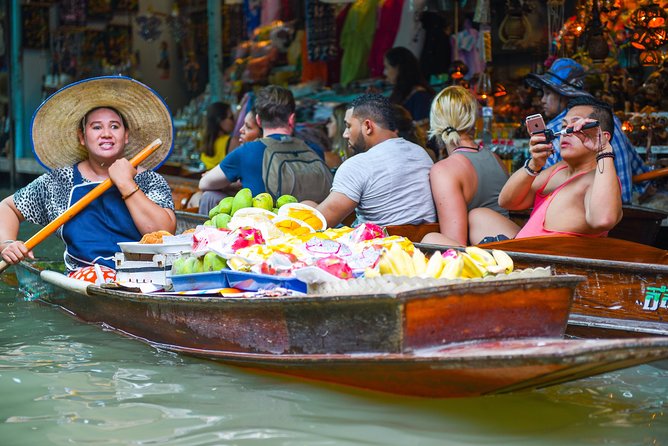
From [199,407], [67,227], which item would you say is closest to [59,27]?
[67,227]

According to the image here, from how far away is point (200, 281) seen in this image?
4.18 meters

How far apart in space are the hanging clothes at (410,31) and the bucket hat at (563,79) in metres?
A: 3.27

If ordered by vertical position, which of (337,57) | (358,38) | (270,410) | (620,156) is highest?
(358,38)

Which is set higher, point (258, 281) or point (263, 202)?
point (263, 202)

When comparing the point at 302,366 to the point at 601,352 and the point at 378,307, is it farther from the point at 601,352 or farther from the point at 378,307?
the point at 601,352

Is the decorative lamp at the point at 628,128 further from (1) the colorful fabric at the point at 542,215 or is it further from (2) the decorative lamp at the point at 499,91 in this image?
(1) the colorful fabric at the point at 542,215

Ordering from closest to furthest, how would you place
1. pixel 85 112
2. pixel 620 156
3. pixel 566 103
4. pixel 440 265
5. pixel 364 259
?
1. pixel 440 265
2. pixel 364 259
3. pixel 85 112
4. pixel 620 156
5. pixel 566 103

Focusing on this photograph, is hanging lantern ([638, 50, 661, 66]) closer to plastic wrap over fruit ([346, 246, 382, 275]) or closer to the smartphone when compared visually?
the smartphone

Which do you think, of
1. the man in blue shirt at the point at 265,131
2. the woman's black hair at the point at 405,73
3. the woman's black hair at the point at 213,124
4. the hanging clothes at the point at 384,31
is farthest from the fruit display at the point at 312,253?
the hanging clothes at the point at 384,31

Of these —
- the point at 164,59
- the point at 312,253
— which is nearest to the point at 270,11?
the point at 164,59

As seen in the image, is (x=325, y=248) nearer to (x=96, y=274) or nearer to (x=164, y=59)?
(x=96, y=274)

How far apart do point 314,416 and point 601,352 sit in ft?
3.76

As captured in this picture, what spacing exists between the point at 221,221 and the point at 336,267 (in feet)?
3.78

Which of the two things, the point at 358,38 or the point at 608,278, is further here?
the point at 358,38
